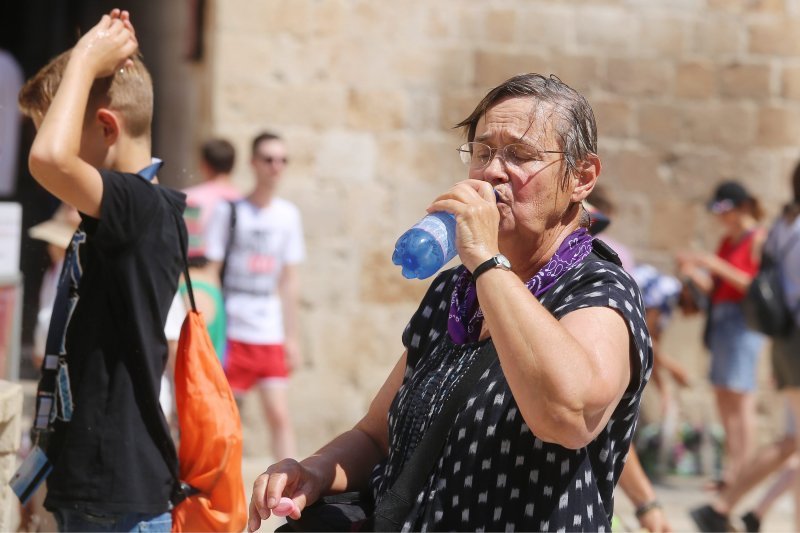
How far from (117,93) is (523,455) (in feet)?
4.59

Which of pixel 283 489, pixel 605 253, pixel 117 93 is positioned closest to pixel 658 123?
pixel 117 93

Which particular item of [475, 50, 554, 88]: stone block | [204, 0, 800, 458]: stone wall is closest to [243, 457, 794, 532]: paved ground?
[204, 0, 800, 458]: stone wall

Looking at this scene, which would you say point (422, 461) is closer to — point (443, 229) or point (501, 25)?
point (443, 229)

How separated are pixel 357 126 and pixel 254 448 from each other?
2.00m

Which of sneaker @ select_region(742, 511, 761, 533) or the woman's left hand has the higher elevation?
the woman's left hand

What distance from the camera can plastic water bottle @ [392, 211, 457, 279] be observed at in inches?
81.4

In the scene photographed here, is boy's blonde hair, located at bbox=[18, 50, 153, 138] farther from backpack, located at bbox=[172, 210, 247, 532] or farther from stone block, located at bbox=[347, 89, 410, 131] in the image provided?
stone block, located at bbox=[347, 89, 410, 131]

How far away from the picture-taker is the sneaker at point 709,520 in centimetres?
593

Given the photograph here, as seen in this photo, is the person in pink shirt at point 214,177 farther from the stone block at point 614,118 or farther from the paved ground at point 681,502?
the stone block at point 614,118

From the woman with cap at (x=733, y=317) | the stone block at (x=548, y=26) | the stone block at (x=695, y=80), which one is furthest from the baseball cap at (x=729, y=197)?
the stone block at (x=548, y=26)

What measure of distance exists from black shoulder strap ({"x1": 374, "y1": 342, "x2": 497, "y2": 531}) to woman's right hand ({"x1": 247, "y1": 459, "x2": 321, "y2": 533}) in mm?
228

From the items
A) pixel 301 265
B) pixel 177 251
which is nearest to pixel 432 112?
pixel 301 265

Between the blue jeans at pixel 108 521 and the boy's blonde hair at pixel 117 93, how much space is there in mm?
898

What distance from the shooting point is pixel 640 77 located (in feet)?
24.9
